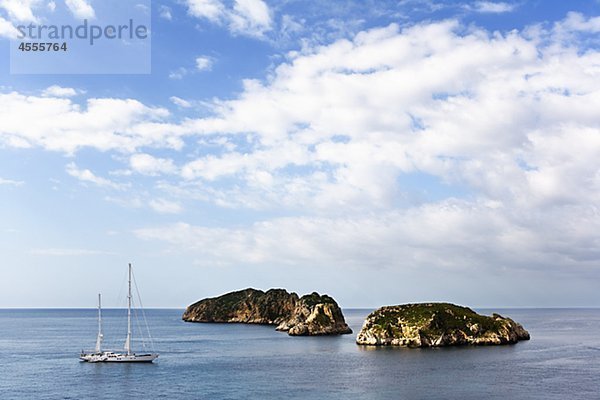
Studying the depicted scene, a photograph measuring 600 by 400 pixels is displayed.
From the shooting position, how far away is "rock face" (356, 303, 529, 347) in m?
179

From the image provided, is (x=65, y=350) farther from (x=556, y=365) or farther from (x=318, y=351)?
(x=556, y=365)

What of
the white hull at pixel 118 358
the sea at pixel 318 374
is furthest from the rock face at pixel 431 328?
the white hull at pixel 118 358

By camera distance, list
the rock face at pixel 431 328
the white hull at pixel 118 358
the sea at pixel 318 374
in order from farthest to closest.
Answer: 1. the rock face at pixel 431 328
2. the white hull at pixel 118 358
3. the sea at pixel 318 374

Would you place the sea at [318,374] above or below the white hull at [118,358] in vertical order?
below

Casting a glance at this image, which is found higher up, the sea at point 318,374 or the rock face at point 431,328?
the rock face at point 431,328

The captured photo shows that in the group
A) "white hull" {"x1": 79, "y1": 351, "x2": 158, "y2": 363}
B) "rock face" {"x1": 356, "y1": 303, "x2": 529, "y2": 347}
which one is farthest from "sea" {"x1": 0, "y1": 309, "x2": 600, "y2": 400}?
"rock face" {"x1": 356, "y1": 303, "x2": 529, "y2": 347}

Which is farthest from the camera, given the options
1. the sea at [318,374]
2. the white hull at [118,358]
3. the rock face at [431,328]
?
the rock face at [431,328]

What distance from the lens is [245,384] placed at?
11406 centimetres

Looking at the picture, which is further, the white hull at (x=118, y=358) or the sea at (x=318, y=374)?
the white hull at (x=118, y=358)

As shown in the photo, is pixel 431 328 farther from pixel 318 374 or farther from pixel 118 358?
pixel 118 358

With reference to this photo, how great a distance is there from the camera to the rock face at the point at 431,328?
179375mm

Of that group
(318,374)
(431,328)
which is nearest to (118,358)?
(318,374)

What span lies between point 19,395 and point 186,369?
132 ft

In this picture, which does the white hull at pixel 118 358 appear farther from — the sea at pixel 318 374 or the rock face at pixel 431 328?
the rock face at pixel 431 328
